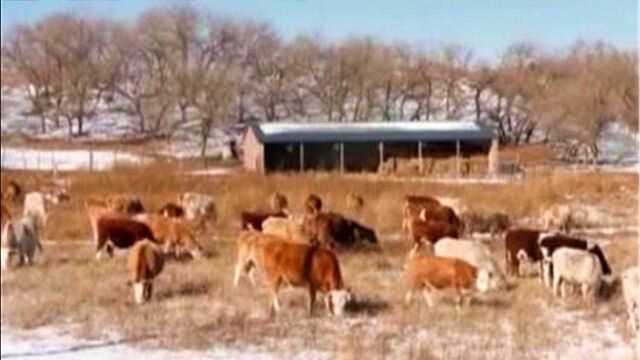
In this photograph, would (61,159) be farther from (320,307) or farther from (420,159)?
(320,307)

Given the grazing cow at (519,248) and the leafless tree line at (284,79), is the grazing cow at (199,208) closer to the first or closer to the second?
the leafless tree line at (284,79)

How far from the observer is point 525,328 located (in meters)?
2.17

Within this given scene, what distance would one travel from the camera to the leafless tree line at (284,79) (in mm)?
1271

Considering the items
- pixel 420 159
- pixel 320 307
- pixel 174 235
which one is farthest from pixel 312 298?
pixel 420 159

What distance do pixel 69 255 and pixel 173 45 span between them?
1.14 ft

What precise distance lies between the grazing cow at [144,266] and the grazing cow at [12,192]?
0.47 m

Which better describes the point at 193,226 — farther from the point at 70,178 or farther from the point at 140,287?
the point at 70,178

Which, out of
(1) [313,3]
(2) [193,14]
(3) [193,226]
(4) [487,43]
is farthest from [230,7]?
(3) [193,226]

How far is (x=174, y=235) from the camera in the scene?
222 centimetres

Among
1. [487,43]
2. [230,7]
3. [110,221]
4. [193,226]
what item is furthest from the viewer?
[193,226]

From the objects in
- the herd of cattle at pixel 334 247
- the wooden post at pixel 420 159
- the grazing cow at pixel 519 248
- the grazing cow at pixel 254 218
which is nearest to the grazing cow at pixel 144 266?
the herd of cattle at pixel 334 247

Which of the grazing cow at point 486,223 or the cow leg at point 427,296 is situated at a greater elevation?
the grazing cow at point 486,223

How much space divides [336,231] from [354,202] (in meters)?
0.45

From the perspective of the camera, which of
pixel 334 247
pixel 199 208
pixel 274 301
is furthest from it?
pixel 334 247
